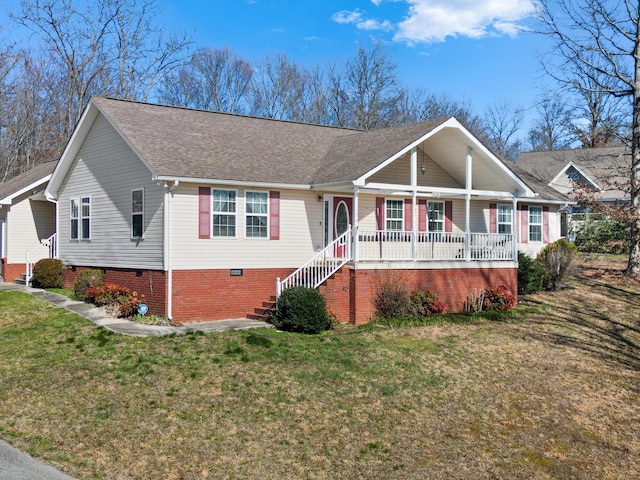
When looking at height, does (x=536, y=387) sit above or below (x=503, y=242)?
below

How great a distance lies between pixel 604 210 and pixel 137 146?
55.2 feet

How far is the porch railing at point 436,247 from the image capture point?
1941 cm

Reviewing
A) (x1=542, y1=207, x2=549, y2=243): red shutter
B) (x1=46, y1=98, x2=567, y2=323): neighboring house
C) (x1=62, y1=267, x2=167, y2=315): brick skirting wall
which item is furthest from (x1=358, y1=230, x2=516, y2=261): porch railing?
(x1=542, y1=207, x2=549, y2=243): red shutter

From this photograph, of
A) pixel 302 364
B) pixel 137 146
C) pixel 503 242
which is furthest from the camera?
pixel 503 242

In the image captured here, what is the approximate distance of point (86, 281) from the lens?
19203 millimetres

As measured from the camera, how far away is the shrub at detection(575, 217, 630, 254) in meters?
33.2

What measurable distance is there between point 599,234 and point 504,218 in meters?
11.5

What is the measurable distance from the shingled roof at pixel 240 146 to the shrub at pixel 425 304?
398cm

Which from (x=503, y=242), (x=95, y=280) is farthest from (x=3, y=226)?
(x=503, y=242)

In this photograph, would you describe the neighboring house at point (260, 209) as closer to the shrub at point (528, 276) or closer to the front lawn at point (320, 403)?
the shrub at point (528, 276)

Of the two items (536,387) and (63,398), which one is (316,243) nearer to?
(536,387)

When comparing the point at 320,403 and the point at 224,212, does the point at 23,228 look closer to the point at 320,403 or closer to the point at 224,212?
the point at 224,212

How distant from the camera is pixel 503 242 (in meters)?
21.5

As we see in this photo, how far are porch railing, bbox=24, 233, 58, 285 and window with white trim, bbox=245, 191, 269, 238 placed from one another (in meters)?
8.72
